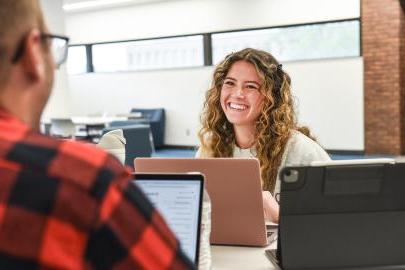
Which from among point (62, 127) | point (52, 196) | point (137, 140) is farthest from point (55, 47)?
point (62, 127)

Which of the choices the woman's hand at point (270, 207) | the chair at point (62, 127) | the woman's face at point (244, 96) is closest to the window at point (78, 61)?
the chair at point (62, 127)

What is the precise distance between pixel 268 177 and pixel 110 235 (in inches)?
63.5

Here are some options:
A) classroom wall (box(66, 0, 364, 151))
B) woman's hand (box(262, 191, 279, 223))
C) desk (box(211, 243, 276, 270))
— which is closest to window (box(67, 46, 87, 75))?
classroom wall (box(66, 0, 364, 151))

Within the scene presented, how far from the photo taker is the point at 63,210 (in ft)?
1.90

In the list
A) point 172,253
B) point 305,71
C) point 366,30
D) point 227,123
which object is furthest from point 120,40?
point 172,253

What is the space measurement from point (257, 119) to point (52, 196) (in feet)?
5.91

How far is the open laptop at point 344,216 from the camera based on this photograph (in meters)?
1.22

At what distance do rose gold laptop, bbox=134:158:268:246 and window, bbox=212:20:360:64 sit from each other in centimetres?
660

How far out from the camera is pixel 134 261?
0.62 m

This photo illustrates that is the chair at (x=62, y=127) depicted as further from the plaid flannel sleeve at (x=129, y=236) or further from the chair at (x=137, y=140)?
the plaid flannel sleeve at (x=129, y=236)

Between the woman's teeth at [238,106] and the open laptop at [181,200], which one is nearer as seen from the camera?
the open laptop at [181,200]

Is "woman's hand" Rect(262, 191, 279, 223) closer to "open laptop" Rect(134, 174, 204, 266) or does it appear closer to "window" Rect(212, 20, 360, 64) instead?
"open laptop" Rect(134, 174, 204, 266)

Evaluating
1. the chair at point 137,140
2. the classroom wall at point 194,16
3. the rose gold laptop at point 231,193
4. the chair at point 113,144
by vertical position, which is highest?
the classroom wall at point 194,16

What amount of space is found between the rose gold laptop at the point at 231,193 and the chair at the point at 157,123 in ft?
26.9
